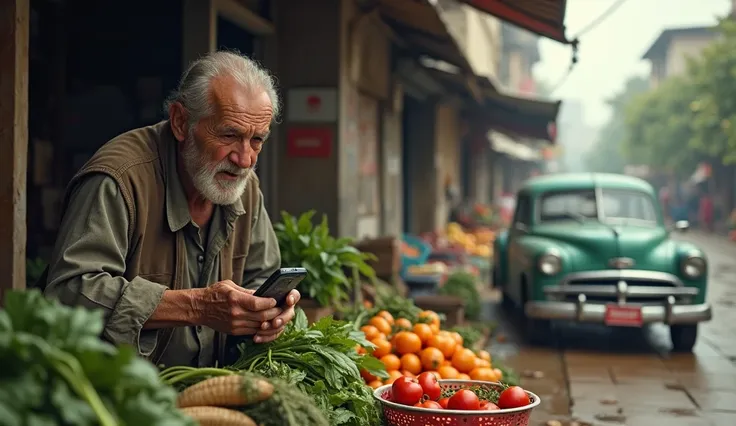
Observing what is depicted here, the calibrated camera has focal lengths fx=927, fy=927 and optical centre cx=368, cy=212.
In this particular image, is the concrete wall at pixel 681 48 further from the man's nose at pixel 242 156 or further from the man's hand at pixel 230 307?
the man's hand at pixel 230 307

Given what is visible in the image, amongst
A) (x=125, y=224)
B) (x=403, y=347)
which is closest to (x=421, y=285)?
(x=403, y=347)

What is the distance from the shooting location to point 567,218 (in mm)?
10516

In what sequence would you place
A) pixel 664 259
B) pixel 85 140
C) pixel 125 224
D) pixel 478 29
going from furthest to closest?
pixel 478 29
pixel 664 259
pixel 85 140
pixel 125 224

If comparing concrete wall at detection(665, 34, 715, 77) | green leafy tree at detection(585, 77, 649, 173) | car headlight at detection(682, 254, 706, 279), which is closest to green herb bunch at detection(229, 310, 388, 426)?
car headlight at detection(682, 254, 706, 279)

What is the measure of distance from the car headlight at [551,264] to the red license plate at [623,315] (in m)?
0.63

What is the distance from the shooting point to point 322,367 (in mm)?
3688

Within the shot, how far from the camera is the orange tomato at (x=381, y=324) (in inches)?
220

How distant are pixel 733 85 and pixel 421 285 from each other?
74.2 ft

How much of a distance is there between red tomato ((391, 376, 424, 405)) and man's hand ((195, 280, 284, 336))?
713mm

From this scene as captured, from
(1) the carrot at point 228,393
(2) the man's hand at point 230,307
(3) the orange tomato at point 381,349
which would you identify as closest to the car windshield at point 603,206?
(3) the orange tomato at point 381,349

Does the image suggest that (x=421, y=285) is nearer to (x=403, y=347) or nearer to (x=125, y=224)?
(x=403, y=347)

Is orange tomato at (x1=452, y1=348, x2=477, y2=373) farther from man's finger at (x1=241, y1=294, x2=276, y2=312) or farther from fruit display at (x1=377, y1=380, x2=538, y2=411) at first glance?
man's finger at (x1=241, y1=294, x2=276, y2=312)

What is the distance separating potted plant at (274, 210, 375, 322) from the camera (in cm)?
631

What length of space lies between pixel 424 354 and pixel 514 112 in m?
16.6
